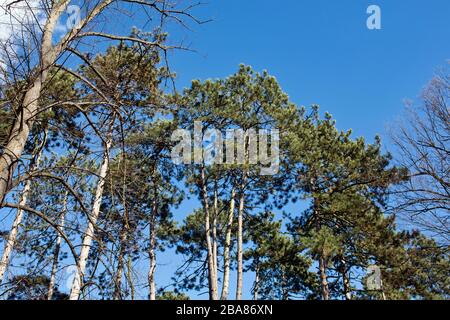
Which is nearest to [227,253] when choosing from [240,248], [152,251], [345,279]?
[240,248]

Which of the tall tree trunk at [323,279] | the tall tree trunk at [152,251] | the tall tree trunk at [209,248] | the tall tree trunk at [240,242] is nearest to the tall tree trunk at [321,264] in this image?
the tall tree trunk at [323,279]

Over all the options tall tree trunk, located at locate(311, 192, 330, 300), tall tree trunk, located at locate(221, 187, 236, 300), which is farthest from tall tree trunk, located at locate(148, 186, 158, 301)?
tall tree trunk, located at locate(311, 192, 330, 300)

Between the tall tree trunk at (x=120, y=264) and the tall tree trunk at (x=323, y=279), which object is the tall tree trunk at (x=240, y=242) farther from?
the tall tree trunk at (x=120, y=264)

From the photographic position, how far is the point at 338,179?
1442 centimetres

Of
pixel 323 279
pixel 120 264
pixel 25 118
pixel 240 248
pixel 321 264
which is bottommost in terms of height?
pixel 120 264

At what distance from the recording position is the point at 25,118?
251cm

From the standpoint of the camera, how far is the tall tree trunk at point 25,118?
7.73ft

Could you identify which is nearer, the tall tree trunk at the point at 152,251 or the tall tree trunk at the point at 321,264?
the tall tree trunk at the point at 152,251

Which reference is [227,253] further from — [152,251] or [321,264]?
[152,251]

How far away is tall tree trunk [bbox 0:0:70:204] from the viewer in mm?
2357

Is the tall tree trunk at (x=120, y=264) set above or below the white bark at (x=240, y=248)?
below

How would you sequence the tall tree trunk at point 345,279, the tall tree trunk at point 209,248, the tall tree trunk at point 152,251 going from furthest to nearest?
the tall tree trunk at point 345,279
the tall tree trunk at point 209,248
the tall tree trunk at point 152,251
